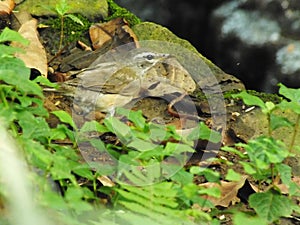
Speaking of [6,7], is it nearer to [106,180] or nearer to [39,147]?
[106,180]

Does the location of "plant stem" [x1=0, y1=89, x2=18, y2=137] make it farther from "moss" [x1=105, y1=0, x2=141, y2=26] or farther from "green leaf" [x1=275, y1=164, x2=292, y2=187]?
"moss" [x1=105, y1=0, x2=141, y2=26]

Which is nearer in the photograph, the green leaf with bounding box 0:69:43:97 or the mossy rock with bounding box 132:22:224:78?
the green leaf with bounding box 0:69:43:97

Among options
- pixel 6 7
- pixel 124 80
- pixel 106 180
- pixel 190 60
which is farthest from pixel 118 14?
pixel 106 180

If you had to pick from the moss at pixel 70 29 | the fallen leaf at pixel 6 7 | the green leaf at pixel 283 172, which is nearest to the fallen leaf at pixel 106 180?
the green leaf at pixel 283 172

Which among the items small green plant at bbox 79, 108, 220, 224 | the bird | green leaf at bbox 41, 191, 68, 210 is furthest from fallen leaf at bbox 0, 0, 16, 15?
green leaf at bbox 41, 191, 68, 210

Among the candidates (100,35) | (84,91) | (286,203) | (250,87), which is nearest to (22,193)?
(286,203)

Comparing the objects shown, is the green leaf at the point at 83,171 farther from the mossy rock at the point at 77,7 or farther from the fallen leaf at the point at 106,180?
the mossy rock at the point at 77,7
